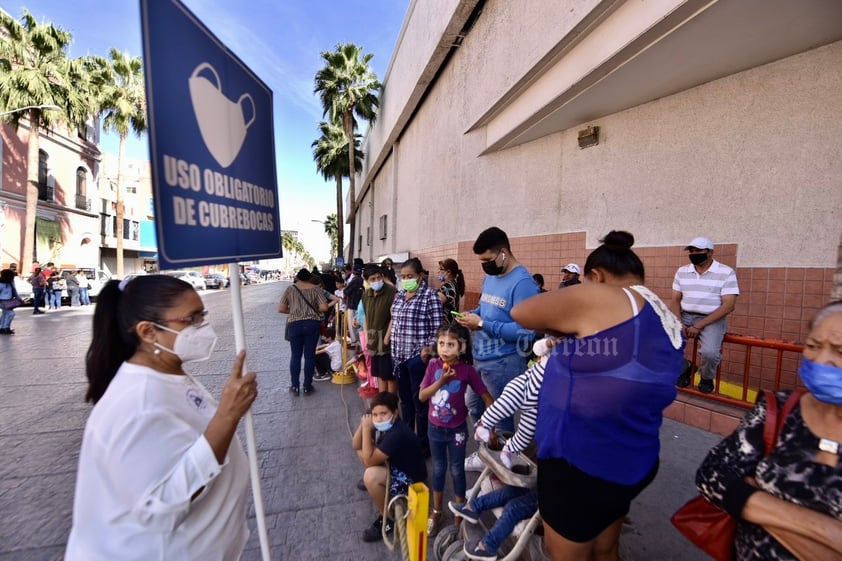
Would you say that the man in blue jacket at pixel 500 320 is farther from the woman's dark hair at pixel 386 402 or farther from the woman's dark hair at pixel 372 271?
the woman's dark hair at pixel 372 271

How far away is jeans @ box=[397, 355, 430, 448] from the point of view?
11.8 ft

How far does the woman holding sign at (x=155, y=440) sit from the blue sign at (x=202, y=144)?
0.25 metres

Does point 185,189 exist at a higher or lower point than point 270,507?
higher

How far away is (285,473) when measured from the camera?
3311 mm

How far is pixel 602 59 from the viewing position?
5.01 meters

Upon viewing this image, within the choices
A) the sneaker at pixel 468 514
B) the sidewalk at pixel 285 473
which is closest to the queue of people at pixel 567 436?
the sneaker at pixel 468 514

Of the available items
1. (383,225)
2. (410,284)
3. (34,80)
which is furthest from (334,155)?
(410,284)

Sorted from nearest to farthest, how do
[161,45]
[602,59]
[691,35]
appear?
1. [161,45]
2. [691,35]
3. [602,59]

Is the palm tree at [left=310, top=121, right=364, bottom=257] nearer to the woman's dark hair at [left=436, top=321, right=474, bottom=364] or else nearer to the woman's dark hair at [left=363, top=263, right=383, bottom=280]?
the woman's dark hair at [left=363, top=263, right=383, bottom=280]

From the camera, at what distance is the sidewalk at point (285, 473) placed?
247cm

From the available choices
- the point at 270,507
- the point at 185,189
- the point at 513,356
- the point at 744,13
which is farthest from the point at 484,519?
the point at 744,13

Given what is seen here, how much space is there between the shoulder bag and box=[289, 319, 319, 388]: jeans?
4.76 metres

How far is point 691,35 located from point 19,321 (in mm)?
17746

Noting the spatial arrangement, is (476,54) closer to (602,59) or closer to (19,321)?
(602,59)
